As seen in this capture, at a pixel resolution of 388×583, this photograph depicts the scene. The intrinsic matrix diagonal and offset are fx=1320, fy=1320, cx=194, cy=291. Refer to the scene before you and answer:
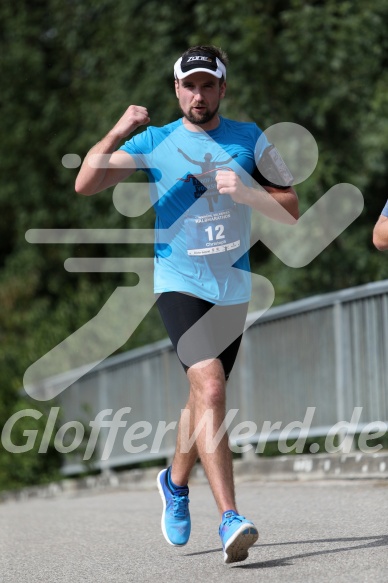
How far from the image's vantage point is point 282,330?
1099cm

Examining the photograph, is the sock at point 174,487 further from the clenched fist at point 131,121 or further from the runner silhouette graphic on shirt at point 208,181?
the clenched fist at point 131,121

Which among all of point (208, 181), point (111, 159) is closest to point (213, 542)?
point (208, 181)

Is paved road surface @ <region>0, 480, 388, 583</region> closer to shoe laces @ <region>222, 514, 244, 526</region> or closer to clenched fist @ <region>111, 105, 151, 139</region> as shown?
shoe laces @ <region>222, 514, 244, 526</region>

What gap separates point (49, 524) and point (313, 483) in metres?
2.27

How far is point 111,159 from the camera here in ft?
19.3

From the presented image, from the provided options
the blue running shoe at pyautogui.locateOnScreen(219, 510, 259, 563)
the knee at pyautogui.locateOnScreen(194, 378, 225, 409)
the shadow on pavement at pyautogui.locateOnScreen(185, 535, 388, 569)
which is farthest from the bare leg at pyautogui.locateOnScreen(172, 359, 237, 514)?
the shadow on pavement at pyautogui.locateOnScreen(185, 535, 388, 569)

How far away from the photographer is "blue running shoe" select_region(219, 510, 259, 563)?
5.36 metres

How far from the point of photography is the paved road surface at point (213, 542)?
5.40 metres

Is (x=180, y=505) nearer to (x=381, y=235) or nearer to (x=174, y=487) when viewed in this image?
(x=174, y=487)

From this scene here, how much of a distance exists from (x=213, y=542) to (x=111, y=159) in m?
2.02

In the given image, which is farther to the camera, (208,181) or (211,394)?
(208,181)

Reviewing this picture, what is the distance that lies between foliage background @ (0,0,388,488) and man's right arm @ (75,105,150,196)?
6441 mm

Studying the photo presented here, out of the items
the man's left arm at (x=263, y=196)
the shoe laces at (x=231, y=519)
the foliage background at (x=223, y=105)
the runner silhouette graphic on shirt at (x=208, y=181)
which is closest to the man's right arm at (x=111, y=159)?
the runner silhouette graphic on shirt at (x=208, y=181)

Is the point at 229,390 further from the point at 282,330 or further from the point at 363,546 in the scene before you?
the point at 363,546
